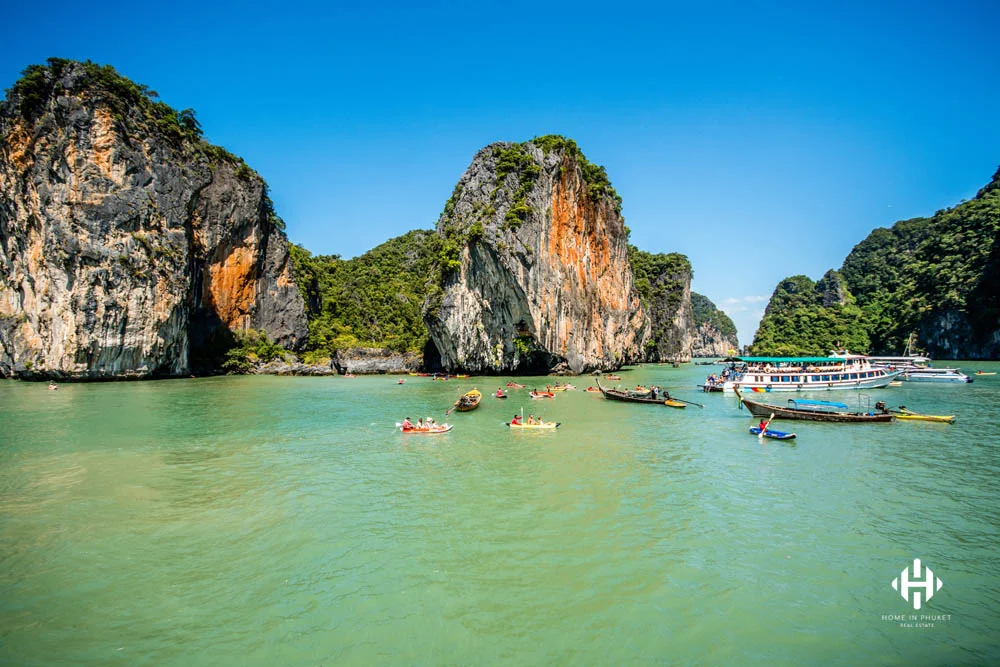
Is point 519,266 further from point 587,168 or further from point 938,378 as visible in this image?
point 938,378

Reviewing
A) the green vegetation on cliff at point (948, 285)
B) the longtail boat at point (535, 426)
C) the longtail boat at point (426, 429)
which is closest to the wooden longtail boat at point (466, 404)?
the longtail boat at point (535, 426)

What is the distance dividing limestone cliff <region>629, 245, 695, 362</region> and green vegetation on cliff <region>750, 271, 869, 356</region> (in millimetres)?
14370

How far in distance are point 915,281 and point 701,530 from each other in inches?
3557

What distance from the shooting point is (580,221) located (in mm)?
51125

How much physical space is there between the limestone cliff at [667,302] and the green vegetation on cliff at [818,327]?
47.1 ft

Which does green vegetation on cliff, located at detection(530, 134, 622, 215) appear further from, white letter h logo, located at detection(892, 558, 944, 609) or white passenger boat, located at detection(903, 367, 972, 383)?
white letter h logo, located at detection(892, 558, 944, 609)

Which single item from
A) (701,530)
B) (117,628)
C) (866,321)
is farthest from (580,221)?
(866,321)

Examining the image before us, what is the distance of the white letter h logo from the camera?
7770mm

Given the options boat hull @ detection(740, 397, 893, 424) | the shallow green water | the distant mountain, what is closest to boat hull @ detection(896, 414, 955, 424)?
boat hull @ detection(740, 397, 893, 424)

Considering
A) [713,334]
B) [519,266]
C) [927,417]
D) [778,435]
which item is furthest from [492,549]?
[713,334]

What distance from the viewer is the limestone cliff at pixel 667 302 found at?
3935 inches

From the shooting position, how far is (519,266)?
44312mm

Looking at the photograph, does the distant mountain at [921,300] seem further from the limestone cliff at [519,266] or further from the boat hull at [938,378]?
the limestone cliff at [519,266]

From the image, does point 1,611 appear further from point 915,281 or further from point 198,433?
point 915,281
